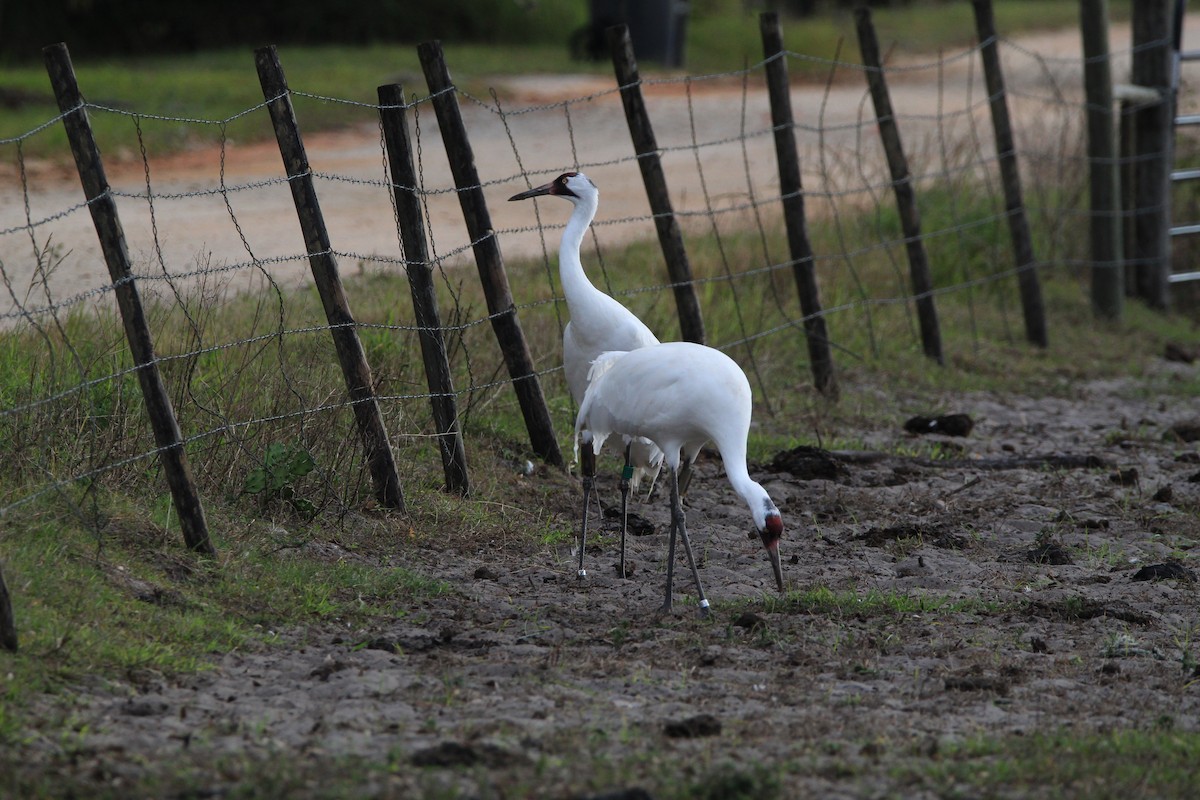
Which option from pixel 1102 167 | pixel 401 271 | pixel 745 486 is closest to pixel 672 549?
pixel 745 486

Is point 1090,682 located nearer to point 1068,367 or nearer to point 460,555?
point 460,555

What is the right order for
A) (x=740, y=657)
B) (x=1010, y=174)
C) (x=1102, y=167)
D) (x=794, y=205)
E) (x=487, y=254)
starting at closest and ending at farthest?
(x=740, y=657), (x=487, y=254), (x=794, y=205), (x=1010, y=174), (x=1102, y=167)

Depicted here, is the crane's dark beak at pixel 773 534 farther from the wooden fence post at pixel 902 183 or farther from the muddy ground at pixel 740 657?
the wooden fence post at pixel 902 183

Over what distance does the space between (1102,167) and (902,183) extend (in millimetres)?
2480

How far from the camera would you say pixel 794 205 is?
29.2ft

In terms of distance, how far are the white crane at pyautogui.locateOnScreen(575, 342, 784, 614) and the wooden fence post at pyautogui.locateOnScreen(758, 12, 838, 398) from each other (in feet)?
10.1

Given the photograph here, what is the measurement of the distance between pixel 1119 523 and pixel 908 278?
4.77m

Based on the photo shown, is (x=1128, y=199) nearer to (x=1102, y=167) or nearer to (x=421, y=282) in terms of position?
(x=1102, y=167)

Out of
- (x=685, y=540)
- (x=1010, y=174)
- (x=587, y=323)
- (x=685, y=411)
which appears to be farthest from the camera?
(x=1010, y=174)

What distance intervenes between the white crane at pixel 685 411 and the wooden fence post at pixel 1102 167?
6596 millimetres

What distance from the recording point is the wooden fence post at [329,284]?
5922 millimetres

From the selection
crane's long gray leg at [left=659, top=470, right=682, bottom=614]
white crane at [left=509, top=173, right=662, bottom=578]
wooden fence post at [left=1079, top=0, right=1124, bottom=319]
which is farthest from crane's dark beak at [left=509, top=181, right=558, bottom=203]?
wooden fence post at [left=1079, top=0, right=1124, bottom=319]

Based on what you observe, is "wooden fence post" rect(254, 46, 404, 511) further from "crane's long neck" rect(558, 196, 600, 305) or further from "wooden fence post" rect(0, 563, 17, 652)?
"wooden fence post" rect(0, 563, 17, 652)

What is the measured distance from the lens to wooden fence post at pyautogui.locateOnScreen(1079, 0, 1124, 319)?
11250mm
